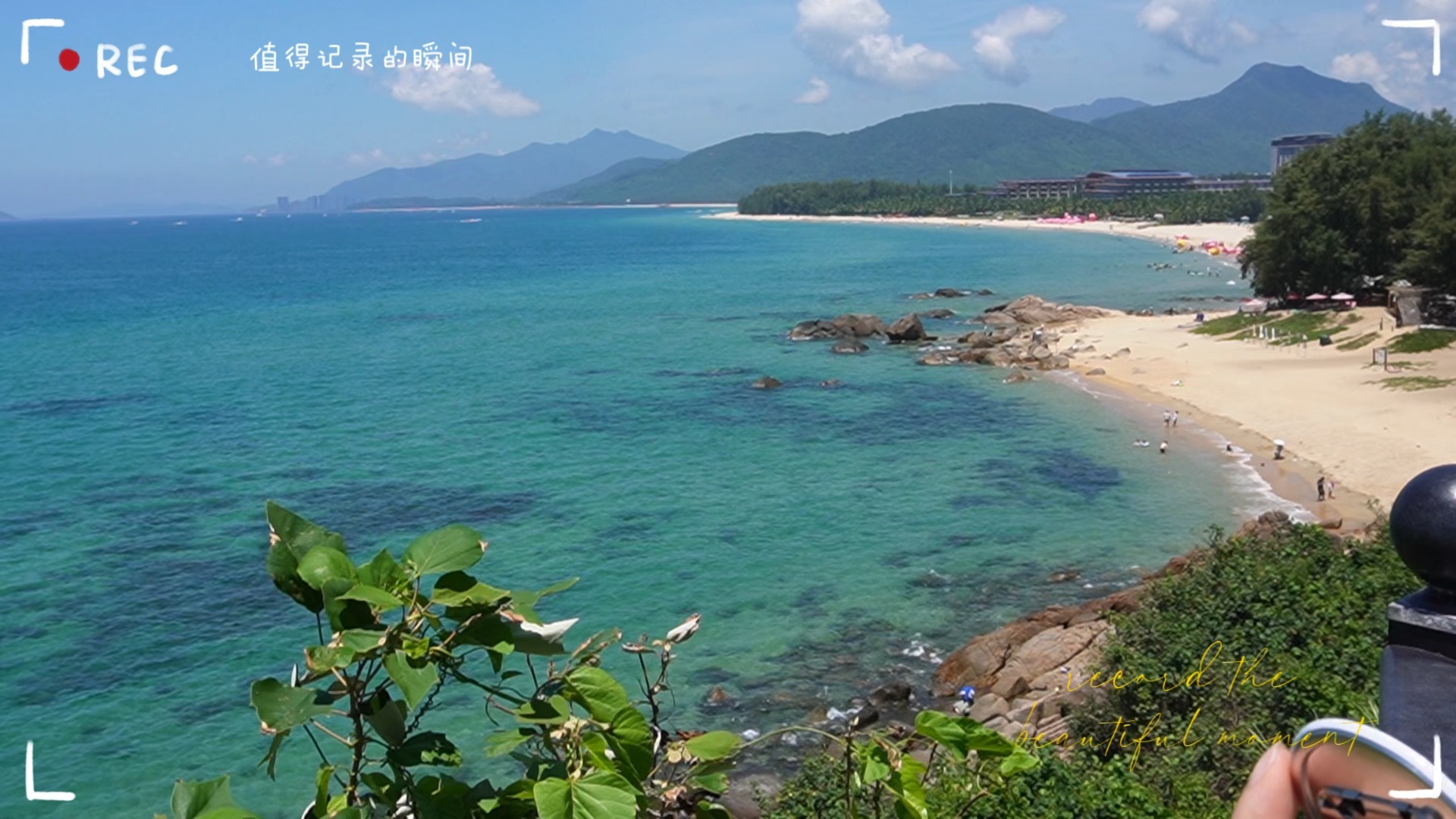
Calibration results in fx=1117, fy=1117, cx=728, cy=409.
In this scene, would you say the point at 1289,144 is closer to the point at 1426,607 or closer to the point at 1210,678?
the point at 1210,678

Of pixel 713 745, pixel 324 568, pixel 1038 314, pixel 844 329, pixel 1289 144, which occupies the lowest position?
pixel 844 329

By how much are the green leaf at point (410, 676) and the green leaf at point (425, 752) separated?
7.4 inches

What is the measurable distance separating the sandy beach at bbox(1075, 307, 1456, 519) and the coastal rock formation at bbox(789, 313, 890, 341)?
1007cm

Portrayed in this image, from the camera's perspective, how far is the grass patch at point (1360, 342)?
38438 millimetres

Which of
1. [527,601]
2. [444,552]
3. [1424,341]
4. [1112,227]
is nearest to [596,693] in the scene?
[527,601]

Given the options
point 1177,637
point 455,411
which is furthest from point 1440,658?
point 455,411

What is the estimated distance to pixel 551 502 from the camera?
26672 mm

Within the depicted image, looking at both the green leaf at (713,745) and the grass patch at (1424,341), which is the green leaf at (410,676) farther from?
the grass patch at (1424,341)

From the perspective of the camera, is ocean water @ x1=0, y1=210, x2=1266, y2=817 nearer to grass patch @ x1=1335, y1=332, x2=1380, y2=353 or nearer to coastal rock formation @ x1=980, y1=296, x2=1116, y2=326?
coastal rock formation @ x1=980, y1=296, x2=1116, y2=326

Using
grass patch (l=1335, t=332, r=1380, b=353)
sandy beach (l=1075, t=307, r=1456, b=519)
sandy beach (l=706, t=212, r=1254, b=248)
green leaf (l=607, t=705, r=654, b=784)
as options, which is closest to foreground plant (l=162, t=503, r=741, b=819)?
green leaf (l=607, t=705, r=654, b=784)

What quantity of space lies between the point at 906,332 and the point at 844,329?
3.68m

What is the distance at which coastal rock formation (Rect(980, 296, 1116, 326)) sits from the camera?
182 ft

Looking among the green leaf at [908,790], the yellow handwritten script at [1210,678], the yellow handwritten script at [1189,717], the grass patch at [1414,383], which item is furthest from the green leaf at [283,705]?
the grass patch at [1414,383]

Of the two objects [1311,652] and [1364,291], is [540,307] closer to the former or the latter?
[1364,291]
